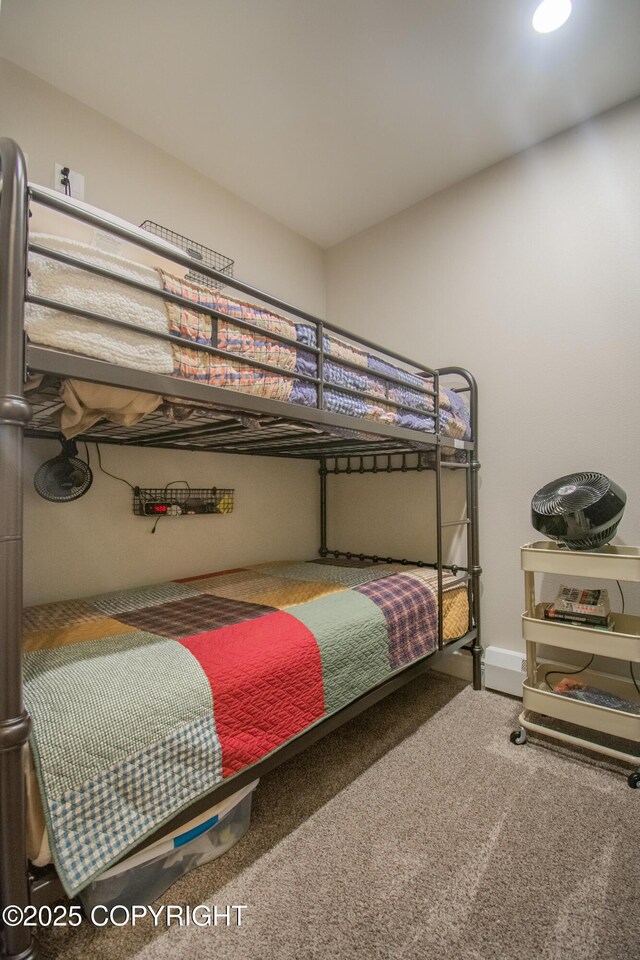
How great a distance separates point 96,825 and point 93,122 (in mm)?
2680

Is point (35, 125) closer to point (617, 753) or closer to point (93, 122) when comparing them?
point (93, 122)

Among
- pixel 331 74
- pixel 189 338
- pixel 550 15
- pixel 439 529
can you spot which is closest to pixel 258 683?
pixel 189 338

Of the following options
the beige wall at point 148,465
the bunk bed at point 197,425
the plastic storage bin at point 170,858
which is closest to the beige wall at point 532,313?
the bunk bed at point 197,425

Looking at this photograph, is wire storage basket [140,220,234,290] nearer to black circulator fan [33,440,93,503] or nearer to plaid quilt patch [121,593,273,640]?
black circulator fan [33,440,93,503]

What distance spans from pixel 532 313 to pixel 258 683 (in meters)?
2.20

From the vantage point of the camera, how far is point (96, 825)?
2.83 ft

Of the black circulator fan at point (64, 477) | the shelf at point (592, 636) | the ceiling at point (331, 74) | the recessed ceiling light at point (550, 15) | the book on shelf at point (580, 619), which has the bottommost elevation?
the shelf at point (592, 636)

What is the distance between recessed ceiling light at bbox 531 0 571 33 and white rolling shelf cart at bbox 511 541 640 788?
2.01 m

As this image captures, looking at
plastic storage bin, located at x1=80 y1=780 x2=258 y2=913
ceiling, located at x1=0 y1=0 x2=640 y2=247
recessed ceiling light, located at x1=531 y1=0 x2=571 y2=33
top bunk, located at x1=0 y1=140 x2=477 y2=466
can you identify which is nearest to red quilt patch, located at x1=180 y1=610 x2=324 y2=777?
plastic storage bin, located at x1=80 y1=780 x2=258 y2=913

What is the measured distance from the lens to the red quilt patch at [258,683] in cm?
112

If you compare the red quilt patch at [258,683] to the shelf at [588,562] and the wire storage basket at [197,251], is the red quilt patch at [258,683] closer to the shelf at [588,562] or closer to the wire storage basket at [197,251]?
the shelf at [588,562]

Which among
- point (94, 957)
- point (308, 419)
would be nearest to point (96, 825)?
point (94, 957)

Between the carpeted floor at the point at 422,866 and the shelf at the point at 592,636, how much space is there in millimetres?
440

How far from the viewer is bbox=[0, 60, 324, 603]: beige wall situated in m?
1.83
